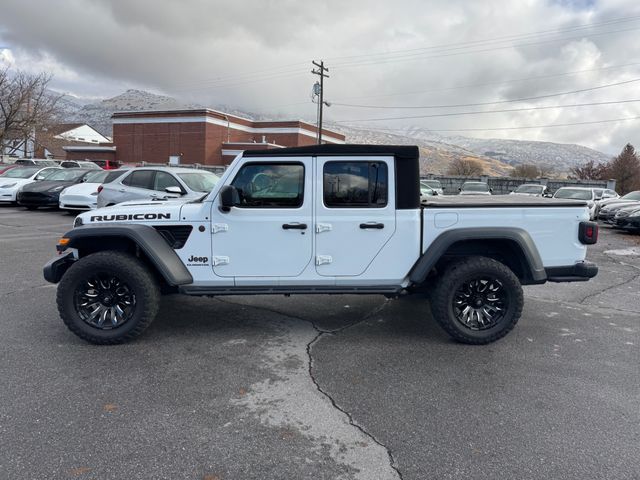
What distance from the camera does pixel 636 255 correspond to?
33.3ft

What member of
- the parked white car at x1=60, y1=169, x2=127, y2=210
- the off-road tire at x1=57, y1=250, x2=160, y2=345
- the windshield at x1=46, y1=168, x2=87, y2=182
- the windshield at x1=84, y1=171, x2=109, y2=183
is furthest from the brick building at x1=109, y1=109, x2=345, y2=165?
the off-road tire at x1=57, y1=250, x2=160, y2=345

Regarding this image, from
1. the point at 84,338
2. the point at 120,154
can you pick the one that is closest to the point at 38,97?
the point at 120,154

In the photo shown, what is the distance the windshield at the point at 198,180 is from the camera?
1045 centimetres

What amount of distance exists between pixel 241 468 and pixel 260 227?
227cm

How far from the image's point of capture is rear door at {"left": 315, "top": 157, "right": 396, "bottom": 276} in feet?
14.4

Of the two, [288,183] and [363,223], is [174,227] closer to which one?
[288,183]

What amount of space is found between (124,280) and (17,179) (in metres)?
16.9

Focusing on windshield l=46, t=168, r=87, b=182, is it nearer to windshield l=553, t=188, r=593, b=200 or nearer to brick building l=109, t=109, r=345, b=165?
windshield l=553, t=188, r=593, b=200

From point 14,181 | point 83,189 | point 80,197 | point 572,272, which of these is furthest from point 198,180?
point 14,181

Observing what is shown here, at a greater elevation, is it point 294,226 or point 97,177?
point 97,177

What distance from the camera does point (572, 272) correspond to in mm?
4648

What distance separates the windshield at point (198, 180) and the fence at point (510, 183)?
22503mm

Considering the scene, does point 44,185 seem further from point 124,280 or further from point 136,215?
point 124,280

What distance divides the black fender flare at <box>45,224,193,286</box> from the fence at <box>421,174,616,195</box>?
27664 millimetres
